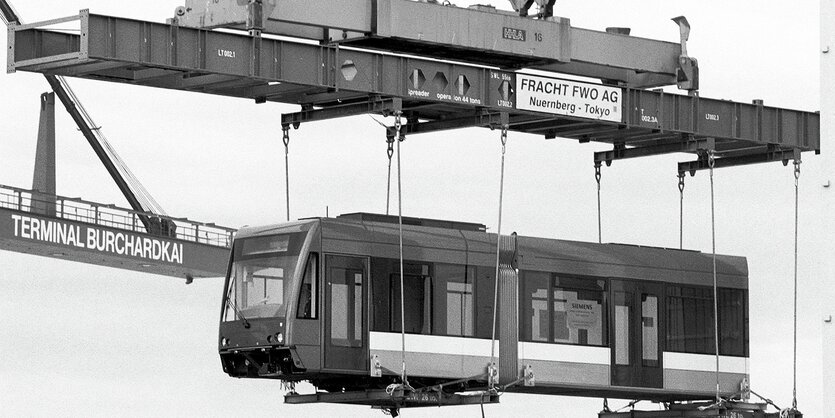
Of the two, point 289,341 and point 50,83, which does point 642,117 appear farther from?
point 50,83

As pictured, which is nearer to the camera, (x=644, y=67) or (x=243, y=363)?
(x=243, y=363)

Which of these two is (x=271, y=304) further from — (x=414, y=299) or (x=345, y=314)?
(x=414, y=299)

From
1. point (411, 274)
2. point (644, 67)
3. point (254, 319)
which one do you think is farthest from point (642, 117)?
point (254, 319)

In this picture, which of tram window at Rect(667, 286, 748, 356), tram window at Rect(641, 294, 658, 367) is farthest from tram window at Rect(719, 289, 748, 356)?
tram window at Rect(641, 294, 658, 367)

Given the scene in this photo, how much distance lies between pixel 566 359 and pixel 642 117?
4.36m

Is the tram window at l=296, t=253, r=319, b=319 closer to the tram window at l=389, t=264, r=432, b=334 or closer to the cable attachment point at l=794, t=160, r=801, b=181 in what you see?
the tram window at l=389, t=264, r=432, b=334

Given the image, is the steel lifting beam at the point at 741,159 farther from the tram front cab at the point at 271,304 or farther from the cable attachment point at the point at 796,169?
the tram front cab at the point at 271,304

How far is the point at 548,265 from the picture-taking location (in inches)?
1132

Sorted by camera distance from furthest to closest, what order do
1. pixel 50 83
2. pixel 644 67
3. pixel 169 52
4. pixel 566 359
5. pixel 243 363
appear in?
pixel 50 83, pixel 644 67, pixel 566 359, pixel 243 363, pixel 169 52

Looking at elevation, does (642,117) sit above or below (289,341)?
above

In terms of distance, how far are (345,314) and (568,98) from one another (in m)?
5.42

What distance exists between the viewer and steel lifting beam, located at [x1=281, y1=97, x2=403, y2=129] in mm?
27047

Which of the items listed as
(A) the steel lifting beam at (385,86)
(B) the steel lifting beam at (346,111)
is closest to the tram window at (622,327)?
(A) the steel lifting beam at (385,86)

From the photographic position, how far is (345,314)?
26156mm
